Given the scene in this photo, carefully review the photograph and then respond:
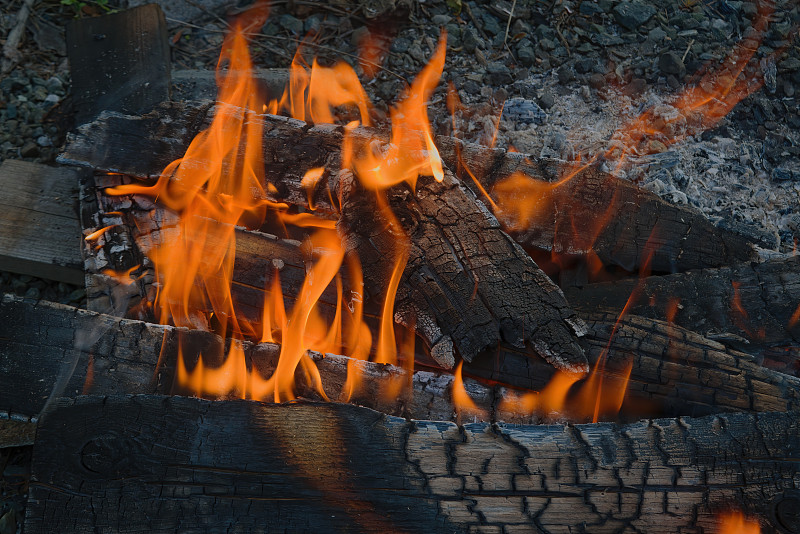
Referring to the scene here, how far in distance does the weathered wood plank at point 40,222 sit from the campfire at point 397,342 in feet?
0.89

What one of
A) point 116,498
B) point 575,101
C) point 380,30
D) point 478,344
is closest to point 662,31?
point 575,101

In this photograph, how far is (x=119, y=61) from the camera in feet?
11.7

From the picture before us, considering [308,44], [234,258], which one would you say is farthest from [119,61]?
[234,258]

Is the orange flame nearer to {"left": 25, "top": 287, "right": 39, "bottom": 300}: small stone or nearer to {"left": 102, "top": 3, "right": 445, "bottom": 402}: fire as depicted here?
{"left": 102, "top": 3, "right": 445, "bottom": 402}: fire

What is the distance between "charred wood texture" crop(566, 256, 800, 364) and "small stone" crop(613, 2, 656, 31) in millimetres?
2118

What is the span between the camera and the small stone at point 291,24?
427 cm

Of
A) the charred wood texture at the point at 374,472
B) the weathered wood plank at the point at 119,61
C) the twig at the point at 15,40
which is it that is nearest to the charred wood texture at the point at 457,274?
the charred wood texture at the point at 374,472

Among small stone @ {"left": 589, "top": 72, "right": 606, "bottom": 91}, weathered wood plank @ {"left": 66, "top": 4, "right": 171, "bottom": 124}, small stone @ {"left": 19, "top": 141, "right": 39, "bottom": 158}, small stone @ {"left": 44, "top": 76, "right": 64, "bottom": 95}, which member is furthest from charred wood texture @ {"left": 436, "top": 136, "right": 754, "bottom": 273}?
small stone @ {"left": 44, "top": 76, "right": 64, "bottom": 95}

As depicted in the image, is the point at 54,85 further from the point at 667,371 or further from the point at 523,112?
the point at 667,371

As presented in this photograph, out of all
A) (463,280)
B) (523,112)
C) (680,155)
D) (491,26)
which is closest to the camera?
(463,280)

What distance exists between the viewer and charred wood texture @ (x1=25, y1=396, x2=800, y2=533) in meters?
1.85

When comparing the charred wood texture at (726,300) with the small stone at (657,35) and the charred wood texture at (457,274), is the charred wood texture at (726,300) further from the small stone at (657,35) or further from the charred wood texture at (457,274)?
the small stone at (657,35)

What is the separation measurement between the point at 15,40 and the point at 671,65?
4.16 metres

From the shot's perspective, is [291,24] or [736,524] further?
[291,24]
